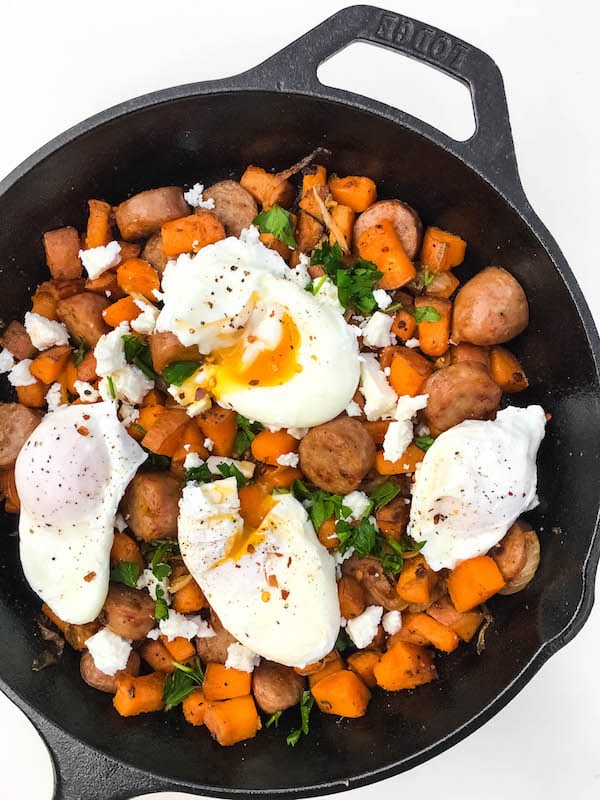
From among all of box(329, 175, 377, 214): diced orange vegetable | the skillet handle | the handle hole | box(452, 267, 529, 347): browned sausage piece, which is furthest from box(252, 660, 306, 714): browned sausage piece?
the handle hole

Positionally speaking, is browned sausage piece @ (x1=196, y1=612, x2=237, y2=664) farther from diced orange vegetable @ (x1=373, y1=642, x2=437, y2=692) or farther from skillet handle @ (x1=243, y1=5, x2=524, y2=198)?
skillet handle @ (x1=243, y1=5, x2=524, y2=198)

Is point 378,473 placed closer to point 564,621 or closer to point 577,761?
point 564,621

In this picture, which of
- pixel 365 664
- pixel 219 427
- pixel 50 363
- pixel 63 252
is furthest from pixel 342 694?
pixel 63 252

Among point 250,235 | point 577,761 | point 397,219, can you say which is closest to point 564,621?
point 577,761

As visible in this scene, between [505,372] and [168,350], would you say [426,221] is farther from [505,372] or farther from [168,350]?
[168,350]

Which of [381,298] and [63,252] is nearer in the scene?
[381,298]

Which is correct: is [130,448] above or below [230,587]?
above

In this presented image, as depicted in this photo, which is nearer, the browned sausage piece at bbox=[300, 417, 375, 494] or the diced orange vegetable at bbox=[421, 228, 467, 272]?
the browned sausage piece at bbox=[300, 417, 375, 494]
